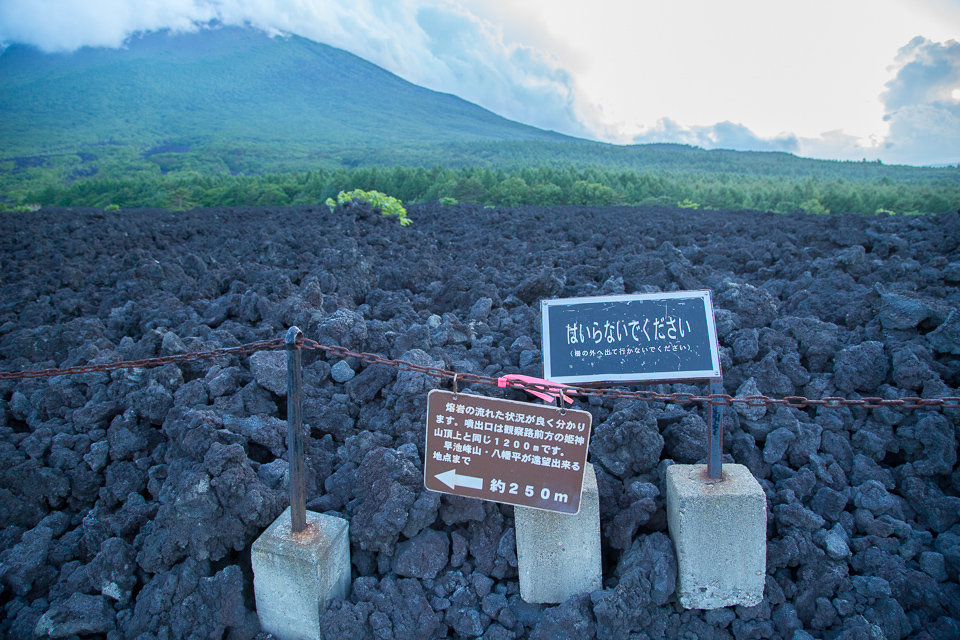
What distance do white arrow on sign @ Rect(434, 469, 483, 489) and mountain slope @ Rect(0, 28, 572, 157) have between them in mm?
57708

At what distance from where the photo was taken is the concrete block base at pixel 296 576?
233 centimetres

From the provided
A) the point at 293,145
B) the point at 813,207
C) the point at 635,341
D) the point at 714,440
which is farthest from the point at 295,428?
the point at 293,145

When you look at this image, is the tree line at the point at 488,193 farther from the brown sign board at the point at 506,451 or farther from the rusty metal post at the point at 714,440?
the brown sign board at the point at 506,451

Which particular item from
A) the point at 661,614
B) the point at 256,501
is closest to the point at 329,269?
the point at 256,501

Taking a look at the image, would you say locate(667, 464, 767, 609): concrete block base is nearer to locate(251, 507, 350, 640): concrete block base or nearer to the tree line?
locate(251, 507, 350, 640): concrete block base

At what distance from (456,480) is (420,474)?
51 centimetres

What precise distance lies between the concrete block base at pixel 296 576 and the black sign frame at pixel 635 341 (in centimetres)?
124

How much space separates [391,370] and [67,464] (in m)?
1.87

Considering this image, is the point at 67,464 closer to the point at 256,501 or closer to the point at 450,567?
the point at 256,501

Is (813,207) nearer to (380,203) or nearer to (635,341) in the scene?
(380,203)

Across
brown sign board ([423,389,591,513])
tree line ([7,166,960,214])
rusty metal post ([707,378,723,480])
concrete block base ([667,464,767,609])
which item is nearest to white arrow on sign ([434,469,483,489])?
brown sign board ([423,389,591,513])

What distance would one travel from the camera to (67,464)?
3.08 m

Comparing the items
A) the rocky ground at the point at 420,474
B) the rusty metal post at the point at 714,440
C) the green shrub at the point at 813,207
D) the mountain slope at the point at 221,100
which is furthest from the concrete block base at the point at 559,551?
the mountain slope at the point at 221,100

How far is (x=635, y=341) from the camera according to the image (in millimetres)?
2441
